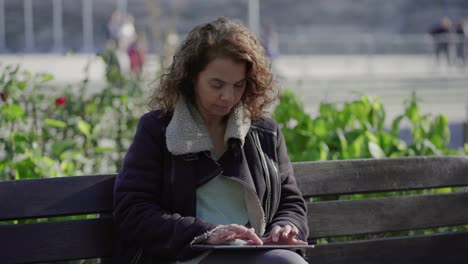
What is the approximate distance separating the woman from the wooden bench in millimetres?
145

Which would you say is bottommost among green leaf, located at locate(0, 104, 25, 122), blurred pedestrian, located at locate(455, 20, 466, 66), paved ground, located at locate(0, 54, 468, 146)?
paved ground, located at locate(0, 54, 468, 146)

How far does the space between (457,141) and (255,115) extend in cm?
814

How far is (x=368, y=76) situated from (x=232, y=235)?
69.2 feet

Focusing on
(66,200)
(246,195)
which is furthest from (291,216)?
(66,200)

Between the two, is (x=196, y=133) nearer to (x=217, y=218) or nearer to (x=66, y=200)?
(x=217, y=218)

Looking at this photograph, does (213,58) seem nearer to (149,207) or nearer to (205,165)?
(205,165)

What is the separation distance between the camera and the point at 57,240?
2979mm

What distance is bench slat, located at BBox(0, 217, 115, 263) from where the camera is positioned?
292 centimetres

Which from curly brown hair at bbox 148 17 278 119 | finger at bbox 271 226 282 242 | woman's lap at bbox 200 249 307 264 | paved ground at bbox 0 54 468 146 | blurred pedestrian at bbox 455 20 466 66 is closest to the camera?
woman's lap at bbox 200 249 307 264

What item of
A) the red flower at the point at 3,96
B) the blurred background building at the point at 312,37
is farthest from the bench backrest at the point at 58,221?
the blurred background building at the point at 312,37

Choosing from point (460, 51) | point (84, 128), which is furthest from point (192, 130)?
point (460, 51)

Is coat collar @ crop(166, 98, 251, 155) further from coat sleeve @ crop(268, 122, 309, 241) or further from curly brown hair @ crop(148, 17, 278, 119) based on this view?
coat sleeve @ crop(268, 122, 309, 241)

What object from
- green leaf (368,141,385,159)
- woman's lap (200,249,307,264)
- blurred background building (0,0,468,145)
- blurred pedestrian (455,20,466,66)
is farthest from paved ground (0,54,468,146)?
woman's lap (200,249,307,264)

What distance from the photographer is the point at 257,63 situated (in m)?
2.97
